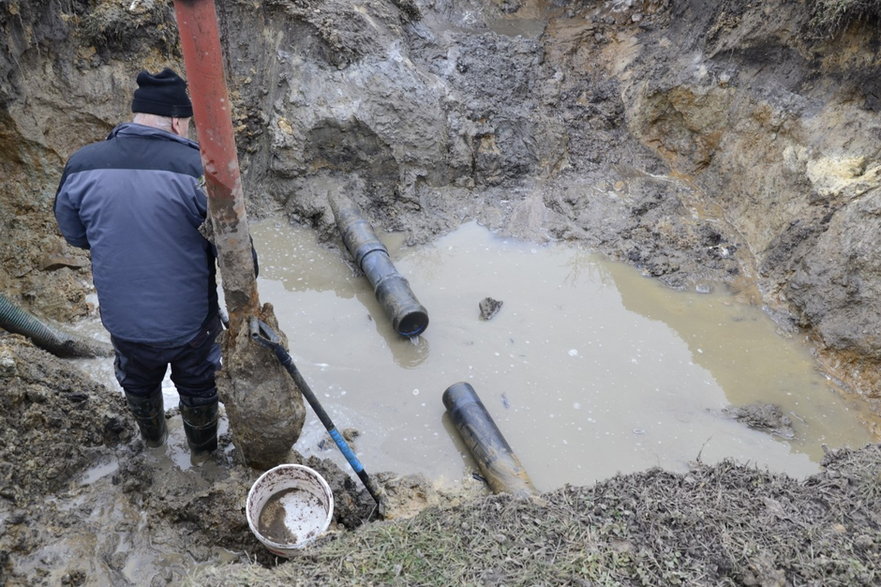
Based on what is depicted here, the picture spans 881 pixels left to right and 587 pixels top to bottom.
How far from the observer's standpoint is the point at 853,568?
241 centimetres

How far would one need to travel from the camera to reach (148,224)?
274cm

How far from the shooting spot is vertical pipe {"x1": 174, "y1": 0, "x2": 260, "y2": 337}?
2.17 m

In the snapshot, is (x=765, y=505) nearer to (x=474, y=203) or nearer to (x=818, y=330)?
(x=818, y=330)

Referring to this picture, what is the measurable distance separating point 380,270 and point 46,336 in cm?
258

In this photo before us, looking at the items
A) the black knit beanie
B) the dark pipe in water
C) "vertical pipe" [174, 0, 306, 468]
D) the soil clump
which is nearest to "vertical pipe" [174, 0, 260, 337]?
"vertical pipe" [174, 0, 306, 468]

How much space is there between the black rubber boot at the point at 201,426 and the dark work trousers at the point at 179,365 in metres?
0.05

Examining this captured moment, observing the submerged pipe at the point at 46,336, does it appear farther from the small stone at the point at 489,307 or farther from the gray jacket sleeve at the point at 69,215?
the small stone at the point at 489,307

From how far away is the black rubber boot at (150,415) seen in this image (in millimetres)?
3363

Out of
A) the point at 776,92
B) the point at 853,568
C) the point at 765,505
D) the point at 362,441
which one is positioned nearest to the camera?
the point at 853,568

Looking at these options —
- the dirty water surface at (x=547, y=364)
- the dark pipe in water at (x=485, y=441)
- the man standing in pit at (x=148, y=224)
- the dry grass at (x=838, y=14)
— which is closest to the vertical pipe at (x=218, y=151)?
the man standing in pit at (x=148, y=224)

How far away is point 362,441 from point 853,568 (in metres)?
2.88

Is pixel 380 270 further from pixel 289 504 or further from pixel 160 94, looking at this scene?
pixel 160 94

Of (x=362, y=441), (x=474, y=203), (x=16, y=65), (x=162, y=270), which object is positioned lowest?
(x=362, y=441)

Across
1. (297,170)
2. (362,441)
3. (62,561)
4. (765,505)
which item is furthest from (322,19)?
(765,505)
